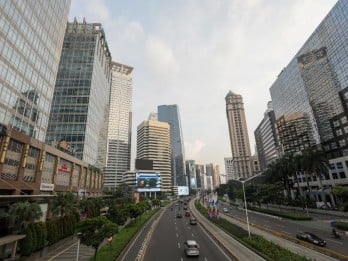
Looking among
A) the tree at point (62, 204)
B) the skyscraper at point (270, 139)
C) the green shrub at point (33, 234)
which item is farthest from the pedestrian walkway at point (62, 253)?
the skyscraper at point (270, 139)

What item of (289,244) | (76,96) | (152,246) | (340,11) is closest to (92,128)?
(76,96)

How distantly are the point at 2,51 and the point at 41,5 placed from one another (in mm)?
23543

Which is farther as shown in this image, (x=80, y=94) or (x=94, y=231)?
(x=80, y=94)

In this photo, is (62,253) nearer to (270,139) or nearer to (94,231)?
(94,231)

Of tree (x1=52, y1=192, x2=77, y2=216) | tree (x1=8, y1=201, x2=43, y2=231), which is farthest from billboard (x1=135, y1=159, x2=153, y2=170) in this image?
tree (x1=8, y1=201, x2=43, y2=231)

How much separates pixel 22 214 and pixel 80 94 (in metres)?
77.6

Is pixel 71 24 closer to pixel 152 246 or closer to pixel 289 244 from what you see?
pixel 152 246

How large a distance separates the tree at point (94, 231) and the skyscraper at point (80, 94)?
6883 cm

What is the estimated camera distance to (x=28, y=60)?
54594mm

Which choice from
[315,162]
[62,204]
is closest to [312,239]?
[62,204]

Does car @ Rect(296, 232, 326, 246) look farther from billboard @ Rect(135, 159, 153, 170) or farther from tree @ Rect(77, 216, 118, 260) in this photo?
billboard @ Rect(135, 159, 153, 170)

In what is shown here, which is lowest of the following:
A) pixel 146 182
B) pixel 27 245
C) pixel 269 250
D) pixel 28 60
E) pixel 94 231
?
pixel 269 250

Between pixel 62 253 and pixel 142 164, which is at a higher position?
pixel 142 164

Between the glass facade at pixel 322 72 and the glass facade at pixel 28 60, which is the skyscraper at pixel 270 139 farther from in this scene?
the glass facade at pixel 28 60
